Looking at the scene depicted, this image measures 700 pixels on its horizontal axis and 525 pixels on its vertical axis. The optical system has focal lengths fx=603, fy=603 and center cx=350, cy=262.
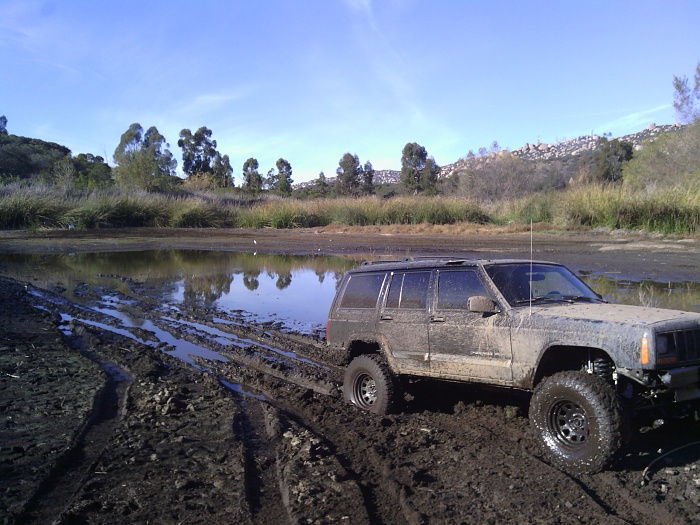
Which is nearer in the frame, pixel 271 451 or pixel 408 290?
pixel 271 451

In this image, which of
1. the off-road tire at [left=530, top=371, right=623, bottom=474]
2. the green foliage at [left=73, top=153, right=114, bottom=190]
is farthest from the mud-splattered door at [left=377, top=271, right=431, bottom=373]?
the green foliage at [left=73, top=153, right=114, bottom=190]

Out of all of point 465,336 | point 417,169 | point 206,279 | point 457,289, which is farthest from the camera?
point 417,169

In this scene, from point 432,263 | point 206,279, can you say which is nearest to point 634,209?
point 206,279

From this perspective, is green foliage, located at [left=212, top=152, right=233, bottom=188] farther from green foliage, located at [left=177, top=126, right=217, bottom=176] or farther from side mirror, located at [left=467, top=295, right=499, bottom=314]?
side mirror, located at [left=467, top=295, right=499, bottom=314]

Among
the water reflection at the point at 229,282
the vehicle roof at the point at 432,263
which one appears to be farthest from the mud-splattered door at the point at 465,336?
the water reflection at the point at 229,282

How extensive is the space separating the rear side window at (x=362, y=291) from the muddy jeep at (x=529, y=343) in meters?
0.02

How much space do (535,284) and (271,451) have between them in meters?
3.24

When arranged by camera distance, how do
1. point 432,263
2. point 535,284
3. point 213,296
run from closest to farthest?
point 535,284 → point 432,263 → point 213,296

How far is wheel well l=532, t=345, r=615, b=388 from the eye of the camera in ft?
17.4

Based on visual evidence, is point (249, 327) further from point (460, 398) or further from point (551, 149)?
point (551, 149)

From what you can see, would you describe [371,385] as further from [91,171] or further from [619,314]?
[91,171]

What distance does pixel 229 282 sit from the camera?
62.0ft

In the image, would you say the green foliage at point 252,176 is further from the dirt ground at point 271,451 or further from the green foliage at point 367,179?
the dirt ground at point 271,451

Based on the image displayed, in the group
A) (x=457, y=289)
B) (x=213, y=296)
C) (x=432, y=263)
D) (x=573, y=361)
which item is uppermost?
(x=432, y=263)
